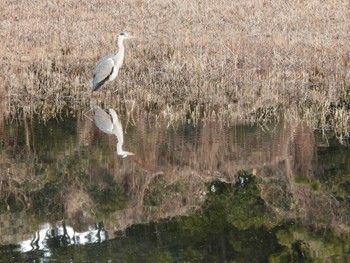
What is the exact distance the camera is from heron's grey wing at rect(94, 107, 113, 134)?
37.6 ft

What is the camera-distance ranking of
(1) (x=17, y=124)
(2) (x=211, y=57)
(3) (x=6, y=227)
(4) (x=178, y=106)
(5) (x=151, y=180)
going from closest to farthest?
1. (3) (x=6, y=227)
2. (5) (x=151, y=180)
3. (1) (x=17, y=124)
4. (4) (x=178, y=106)
5. (2) (x=211, y=57)

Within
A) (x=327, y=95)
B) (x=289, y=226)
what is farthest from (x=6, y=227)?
(x=327, y=95)

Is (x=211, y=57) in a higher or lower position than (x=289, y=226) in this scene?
higher

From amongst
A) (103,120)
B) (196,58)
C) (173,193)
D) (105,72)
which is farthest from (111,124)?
(196,58)

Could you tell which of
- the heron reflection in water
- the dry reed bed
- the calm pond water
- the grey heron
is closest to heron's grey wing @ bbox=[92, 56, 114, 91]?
the grey heron

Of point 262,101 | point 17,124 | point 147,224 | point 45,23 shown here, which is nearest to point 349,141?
point 262,101

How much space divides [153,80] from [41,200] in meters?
6.03

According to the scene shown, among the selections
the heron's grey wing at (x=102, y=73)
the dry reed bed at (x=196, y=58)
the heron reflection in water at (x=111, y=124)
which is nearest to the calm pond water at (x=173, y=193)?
the heron reflection in water at (x=111, y=124)

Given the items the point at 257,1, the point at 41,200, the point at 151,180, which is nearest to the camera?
the point at 41,200

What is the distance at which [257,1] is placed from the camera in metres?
22.9

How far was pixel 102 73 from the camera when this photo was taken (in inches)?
522

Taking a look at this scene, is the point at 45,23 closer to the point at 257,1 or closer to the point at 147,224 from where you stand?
the point at 257,1

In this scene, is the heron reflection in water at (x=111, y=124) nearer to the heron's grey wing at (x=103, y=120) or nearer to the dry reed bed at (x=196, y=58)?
the heron's grey wing at (x=103, y=120)

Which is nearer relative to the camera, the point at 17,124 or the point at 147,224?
the point at 147,224
